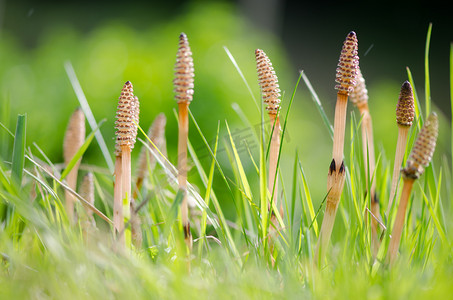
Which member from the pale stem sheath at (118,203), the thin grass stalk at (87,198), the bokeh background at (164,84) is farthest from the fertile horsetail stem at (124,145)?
the bokeh background at (164,84)

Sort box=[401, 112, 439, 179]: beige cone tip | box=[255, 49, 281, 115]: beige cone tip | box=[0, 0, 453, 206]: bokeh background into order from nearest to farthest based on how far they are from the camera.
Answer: box=[401, 112, 439, 179]: beige cone tip → box=[255, 49, 281, 115]: beige cone tip → box=[0, 0, 453, 206]: bokeh background

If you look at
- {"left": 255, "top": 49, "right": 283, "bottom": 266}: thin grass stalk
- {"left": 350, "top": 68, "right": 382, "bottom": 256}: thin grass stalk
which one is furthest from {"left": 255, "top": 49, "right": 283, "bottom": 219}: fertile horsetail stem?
{"left": 350, "top": 68, "right": 382, "bottom": 256}: thin grass stalk

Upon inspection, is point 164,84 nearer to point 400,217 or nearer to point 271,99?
point 271,99

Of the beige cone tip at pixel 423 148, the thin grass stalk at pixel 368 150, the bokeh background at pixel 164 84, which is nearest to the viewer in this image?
the beige cone tip at pixel 423 148

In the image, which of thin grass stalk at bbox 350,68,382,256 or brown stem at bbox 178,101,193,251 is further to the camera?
thin grass stalk at bbox 350,68,382,256

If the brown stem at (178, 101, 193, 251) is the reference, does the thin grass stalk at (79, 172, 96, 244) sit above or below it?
below

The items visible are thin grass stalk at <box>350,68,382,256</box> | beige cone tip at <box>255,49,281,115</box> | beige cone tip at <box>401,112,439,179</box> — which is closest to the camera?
beige cone tip at <box>401,112,439,179</box>

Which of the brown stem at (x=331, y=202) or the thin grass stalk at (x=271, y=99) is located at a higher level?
the thin grass stalk at (x=271, y=99)

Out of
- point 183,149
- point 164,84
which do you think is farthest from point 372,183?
point 164,84

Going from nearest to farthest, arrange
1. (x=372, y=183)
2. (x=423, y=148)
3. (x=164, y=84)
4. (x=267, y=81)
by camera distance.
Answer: (x=423, y=148) → (x=267, y=81) → (x=372, y=183) → (x=164, y=84)

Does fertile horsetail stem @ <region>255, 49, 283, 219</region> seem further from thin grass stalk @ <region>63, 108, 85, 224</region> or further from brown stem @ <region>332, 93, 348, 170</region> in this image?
thin grass stalk @ <region>63, 108, 85, 224</region>

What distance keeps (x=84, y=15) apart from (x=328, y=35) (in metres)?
2.39

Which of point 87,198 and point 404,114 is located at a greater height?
point 404,114

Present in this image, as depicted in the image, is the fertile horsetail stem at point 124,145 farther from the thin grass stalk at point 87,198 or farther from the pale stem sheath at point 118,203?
the thin grass stalk at point 87,198
